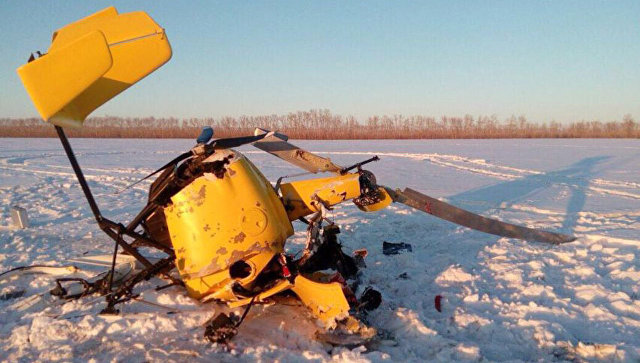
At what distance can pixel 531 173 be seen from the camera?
47.6ft

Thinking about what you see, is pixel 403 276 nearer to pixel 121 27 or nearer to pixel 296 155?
pixel 296 155

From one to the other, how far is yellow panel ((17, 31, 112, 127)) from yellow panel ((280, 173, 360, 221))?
7.33ft

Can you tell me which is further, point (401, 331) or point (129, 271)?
point (129, 271)

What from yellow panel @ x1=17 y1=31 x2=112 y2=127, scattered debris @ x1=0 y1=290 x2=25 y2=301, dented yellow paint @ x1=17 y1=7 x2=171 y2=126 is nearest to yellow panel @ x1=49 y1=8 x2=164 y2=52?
dented yellow paint @ x1=17 y1=7 x2=171 y2=126

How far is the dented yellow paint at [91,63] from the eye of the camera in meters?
2.63

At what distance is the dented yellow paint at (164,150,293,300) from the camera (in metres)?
3.73

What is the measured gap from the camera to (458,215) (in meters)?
5.01

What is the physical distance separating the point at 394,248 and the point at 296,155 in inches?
89.5

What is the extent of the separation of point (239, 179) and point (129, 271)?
2003 mm

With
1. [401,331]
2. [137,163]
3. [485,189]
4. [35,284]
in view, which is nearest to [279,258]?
[401,331]

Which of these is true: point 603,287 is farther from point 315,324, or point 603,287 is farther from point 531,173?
point 531,173

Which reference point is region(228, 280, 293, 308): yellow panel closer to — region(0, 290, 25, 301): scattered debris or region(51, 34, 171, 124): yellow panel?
region(51, 34, 171, 124): yellow panel

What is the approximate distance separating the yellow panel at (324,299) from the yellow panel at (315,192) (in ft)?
3.06

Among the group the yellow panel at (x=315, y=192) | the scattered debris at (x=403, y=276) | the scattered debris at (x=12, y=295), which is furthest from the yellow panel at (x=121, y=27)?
the scattered debris at (x=403, y=276)
